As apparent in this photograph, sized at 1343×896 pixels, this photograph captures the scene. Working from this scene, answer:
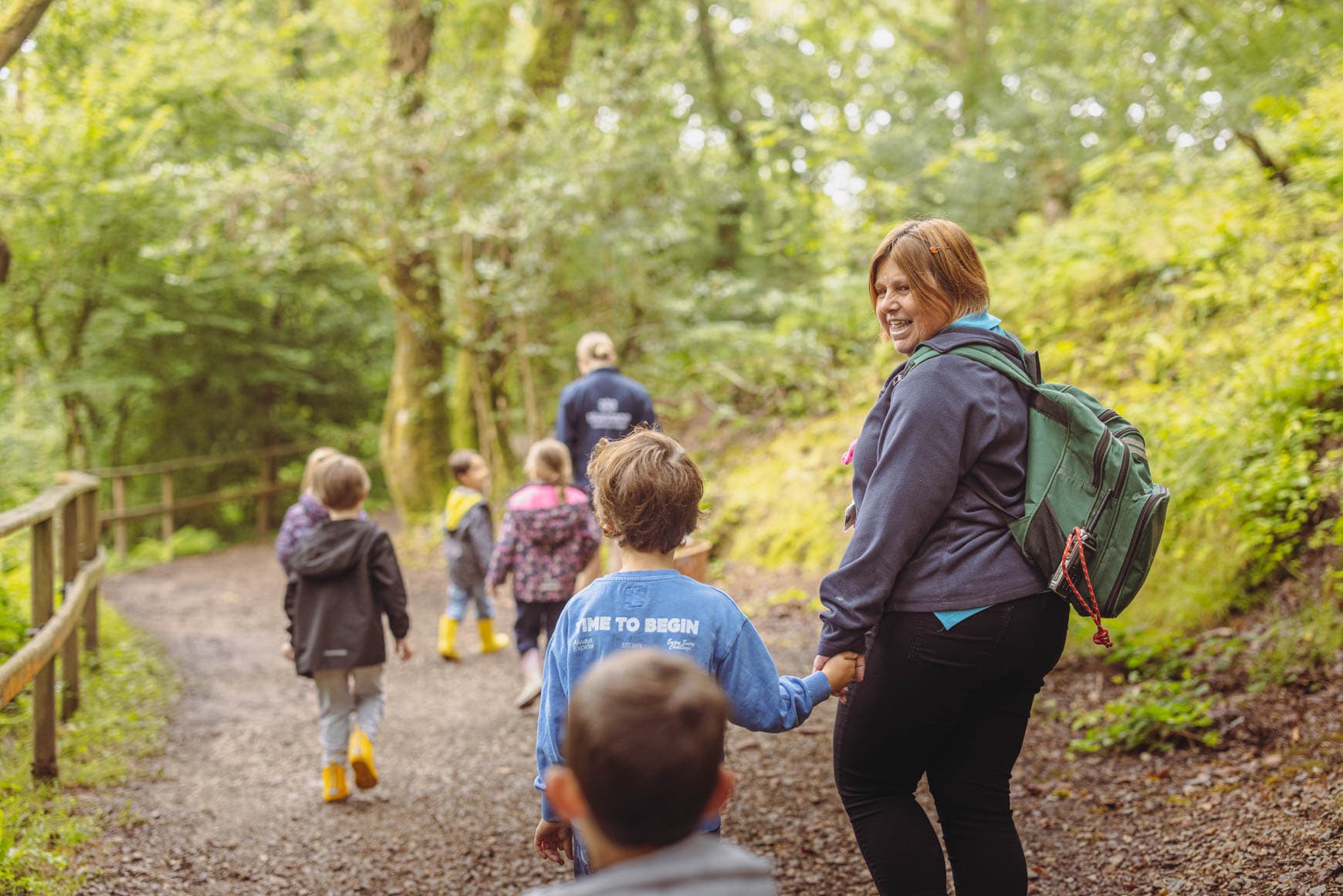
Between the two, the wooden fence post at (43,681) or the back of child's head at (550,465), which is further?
the back of child's head at (550,465)

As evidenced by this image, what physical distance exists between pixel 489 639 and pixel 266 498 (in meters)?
10.8

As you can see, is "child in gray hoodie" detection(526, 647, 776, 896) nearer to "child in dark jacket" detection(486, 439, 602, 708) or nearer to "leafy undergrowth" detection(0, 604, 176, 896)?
"leafy undergrowth" detection(0, 604, 176, 896)

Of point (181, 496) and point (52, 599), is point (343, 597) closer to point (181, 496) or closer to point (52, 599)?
point (52, 599)

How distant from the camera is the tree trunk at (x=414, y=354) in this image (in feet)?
39.7

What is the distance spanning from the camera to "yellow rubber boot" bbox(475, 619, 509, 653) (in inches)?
303

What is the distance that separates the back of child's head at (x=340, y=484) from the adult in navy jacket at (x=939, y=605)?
3.04m

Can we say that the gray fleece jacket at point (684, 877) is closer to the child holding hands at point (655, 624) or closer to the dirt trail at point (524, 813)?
the child holding hands at point (655, 624)

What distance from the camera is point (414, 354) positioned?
503 inches

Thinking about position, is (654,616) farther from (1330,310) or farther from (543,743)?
(1330,310)

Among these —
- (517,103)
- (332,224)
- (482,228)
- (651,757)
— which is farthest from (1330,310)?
(332,224)

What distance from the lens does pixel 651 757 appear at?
56.9 inches

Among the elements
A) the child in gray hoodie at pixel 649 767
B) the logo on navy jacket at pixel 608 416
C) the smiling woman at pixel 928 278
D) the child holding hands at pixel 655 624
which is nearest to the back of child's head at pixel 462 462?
the logo on navy jacket at pixel 608 416

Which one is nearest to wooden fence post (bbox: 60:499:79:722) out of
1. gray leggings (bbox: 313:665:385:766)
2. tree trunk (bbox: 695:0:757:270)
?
gray leggings (bbox: 313:665:385:766)

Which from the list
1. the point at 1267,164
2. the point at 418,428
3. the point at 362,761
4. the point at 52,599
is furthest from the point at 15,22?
the point at 418,428
